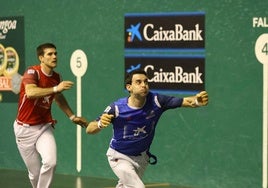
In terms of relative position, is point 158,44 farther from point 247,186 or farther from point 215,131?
point 247,186

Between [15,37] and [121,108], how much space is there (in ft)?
17.3

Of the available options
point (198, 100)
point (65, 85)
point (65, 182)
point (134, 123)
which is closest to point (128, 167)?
point (134, 123)

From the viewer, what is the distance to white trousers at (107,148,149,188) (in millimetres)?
8320

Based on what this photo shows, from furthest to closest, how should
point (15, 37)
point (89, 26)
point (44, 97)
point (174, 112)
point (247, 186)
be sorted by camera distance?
point (15, 37)
point (89, 26)
point (174, 112)
point (247, 186)
point (44, 97)

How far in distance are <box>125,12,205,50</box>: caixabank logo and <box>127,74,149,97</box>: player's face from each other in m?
2.80

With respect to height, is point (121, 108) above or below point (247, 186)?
above

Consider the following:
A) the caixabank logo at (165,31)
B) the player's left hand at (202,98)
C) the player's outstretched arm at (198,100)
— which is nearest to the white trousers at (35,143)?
the player's outstretched arm at (198,100)

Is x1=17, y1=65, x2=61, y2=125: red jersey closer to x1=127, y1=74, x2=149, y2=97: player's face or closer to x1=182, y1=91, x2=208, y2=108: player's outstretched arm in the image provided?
x1=127, y1=74, x2=149, y2=97: player's face

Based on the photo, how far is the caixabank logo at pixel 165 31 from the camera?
11.1 meters

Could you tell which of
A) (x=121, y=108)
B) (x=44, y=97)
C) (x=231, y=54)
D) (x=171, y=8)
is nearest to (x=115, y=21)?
(x=171, y=8)

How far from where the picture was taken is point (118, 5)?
11945 millimetres

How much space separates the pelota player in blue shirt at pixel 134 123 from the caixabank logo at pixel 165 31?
106 inches

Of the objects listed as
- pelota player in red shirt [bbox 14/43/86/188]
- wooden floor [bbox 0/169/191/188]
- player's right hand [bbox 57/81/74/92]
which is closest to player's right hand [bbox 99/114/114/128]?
player's right hand [bbox 57/81/74/92]

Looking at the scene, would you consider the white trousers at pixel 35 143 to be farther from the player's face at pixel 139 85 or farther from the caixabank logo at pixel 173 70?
the caixabank logo at pixel 173 70
